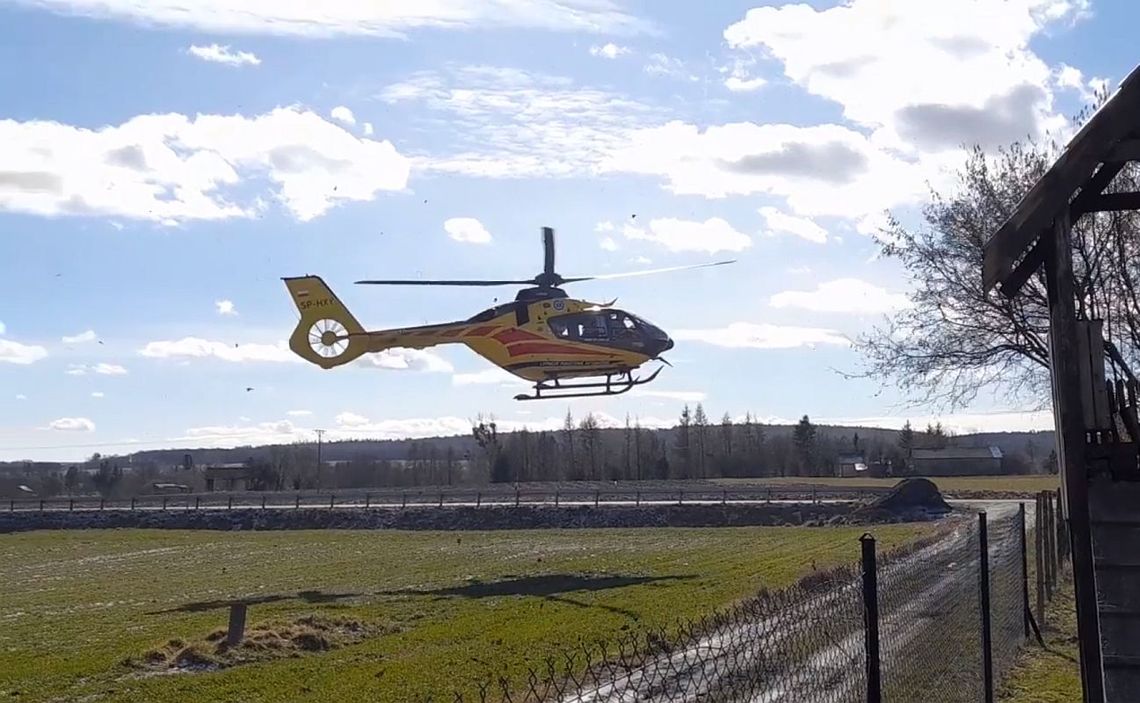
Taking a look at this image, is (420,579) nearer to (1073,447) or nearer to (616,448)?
(1073,447)

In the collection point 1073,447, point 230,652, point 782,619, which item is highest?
point 1073,447

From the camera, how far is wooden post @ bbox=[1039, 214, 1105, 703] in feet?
22.2

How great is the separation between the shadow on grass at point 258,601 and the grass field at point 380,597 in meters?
0.06

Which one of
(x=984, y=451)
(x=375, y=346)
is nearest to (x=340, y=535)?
(x=375, y=346)

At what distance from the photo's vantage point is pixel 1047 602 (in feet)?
53.6

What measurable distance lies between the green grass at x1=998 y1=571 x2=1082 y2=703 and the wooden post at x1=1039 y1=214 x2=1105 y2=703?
401 centimetres

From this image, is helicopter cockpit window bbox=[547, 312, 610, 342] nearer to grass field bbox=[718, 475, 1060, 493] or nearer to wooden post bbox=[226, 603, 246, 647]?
wooden post bbox=[226, 603, 246, 647]

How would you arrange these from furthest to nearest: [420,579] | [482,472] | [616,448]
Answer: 1. [616,448]
2. [482,472]
3. [420,579]

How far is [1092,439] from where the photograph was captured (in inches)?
292

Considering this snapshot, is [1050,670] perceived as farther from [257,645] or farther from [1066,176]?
[257,645]

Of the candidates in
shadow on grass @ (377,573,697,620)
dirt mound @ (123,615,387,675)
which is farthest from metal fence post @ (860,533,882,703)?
shadow on grass @ (377,573,697,620)

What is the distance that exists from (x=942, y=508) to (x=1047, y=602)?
1355 inches

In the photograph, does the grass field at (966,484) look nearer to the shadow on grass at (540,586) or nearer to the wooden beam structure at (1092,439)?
the shadow on grass at (540,586)

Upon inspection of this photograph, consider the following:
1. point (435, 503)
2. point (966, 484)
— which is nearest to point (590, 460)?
point (966, 484)
